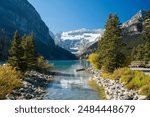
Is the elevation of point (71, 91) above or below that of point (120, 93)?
below

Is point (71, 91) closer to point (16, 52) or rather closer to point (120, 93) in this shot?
point (120, 93)

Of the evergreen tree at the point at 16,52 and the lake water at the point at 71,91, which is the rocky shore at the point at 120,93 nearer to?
the lake water at the point at 71,91

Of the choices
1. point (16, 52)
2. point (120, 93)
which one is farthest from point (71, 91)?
point (16, 52)

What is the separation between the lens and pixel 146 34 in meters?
80.5

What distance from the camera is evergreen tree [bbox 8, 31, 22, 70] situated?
174ft

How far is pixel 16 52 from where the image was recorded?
53656 mm

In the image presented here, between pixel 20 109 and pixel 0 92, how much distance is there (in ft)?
51.1

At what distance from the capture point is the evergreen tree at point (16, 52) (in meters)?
53.1

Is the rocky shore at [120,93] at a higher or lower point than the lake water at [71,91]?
higher

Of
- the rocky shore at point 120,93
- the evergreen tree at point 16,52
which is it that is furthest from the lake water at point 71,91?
the evergreen tree at point 16,52

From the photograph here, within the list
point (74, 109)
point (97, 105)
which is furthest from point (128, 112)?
point (74, 109)

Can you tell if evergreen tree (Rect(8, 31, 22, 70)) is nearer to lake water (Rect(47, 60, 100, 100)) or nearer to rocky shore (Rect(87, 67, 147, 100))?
lake water (Rect(47, 60, 100, 100))

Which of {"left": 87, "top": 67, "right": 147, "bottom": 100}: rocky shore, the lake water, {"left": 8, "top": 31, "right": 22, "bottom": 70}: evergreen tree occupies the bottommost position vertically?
the lake water

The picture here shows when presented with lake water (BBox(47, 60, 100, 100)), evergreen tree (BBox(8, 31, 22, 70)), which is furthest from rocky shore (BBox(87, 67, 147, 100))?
evergreen tree (BBox(8, 31, 22, 70))
